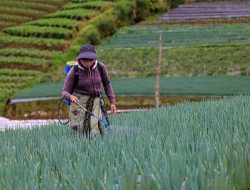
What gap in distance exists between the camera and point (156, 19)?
37.9 metres

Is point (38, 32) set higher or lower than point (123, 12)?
lower

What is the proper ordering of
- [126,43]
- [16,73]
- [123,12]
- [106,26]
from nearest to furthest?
[16,73] → [126,43] → [106,26] → [123,12]

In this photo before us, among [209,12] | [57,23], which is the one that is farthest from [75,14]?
[209,12]

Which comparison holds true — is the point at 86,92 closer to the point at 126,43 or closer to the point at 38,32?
the point at 126,43

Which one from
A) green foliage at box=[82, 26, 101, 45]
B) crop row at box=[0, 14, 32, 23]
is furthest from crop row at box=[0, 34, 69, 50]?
crop row at box=[0, 14, 32, 23]

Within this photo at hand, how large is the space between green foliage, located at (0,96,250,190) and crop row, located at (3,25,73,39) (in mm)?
25479

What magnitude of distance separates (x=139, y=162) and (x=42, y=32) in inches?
1128

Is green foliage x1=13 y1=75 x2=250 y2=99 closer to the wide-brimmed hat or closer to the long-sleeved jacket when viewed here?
the long-sleeved jacket

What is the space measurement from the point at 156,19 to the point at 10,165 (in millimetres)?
33197

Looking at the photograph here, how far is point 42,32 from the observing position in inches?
1307

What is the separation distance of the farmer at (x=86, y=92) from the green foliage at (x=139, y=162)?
56 centimetres

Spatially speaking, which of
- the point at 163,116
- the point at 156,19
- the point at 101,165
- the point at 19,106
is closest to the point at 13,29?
the point at 156,19

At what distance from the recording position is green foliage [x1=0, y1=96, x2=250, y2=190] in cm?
402

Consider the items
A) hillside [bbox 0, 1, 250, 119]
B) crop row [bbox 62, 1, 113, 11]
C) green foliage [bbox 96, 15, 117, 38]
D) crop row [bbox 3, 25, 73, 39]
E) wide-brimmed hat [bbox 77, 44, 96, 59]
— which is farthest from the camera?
crop row [bbox 62, 1, 113, 11]
